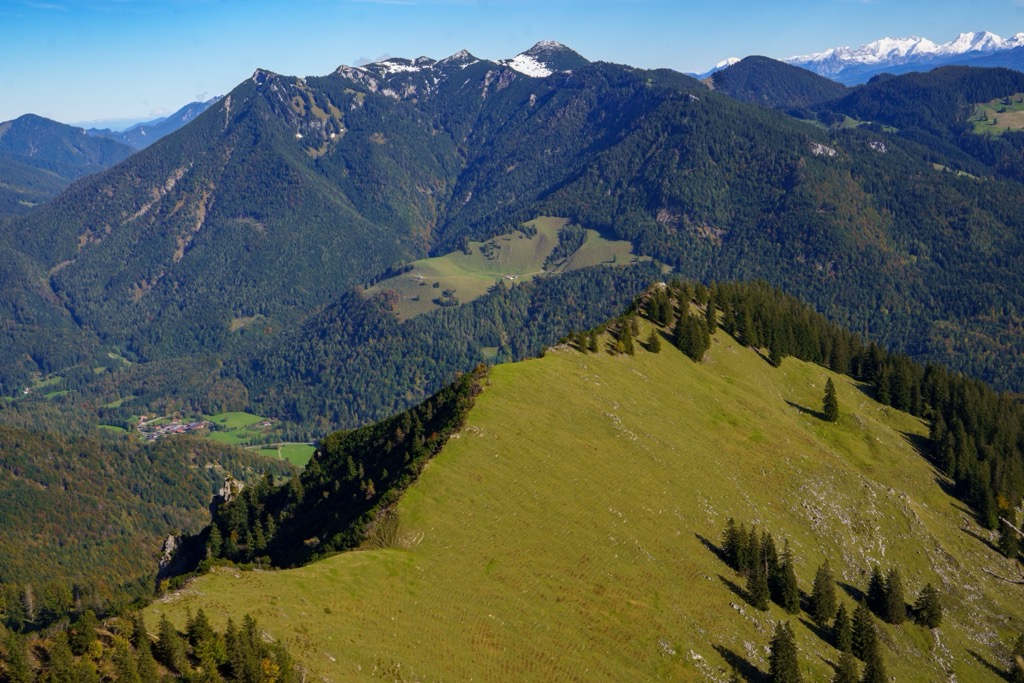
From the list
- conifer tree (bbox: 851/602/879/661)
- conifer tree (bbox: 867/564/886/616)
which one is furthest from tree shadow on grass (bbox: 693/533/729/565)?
conifer tree (bbox: 867/564/886/616)

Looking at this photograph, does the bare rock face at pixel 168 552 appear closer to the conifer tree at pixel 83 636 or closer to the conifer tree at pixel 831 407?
the conifer tree at pixel 83 636

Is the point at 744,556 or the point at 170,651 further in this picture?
the point at 744,556

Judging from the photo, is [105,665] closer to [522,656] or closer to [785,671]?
[522,656]

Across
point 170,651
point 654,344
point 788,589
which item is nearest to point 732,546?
point 788,589

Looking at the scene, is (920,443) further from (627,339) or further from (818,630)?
(818,630)

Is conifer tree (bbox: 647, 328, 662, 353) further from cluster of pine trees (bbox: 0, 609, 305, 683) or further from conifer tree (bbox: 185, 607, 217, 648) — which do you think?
conifer tree (bbox: 185, 607, 217, 648)

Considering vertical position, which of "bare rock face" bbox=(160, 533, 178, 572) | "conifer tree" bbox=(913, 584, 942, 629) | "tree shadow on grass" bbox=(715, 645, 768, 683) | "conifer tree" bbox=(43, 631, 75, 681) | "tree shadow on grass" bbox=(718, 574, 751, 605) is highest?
"conifer tree" bbox=(43, 631, 75, 681)

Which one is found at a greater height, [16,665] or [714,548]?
[16,665]
